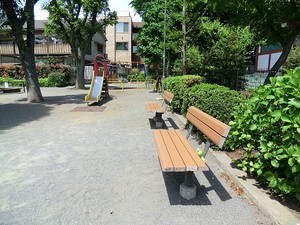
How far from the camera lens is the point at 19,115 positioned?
954 centimetres

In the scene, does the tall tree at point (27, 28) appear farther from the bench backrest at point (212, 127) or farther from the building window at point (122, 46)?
the building window at point (122, 46)

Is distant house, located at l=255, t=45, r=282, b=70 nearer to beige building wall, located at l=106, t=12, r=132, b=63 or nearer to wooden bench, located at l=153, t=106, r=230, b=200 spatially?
wooden bench, located at l=153, t=106, r=230, b=200

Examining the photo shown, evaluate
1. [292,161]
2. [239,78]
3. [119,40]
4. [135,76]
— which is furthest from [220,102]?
[119,40]

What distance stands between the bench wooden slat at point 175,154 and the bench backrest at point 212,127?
347 mm

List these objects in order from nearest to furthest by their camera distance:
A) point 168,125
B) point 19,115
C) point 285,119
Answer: point 285,119 < point 168,125 < point 19,115

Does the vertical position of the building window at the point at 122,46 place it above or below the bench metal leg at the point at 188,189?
above

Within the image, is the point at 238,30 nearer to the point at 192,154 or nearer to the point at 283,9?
the point at 283,9

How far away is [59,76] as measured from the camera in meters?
26.1

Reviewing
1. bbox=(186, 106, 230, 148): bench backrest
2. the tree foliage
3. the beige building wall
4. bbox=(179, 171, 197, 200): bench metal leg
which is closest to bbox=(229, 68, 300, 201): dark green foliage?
bbox=(186, 106, 230, 148): bench backrest

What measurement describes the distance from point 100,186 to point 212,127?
1835 millimetres

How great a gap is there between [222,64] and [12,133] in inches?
518

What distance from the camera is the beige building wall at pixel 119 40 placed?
4567cm

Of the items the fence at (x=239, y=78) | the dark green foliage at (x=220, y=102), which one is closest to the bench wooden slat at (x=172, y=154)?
the dark green foliage at (x=220, y=102)

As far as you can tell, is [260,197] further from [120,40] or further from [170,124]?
[120,40]
